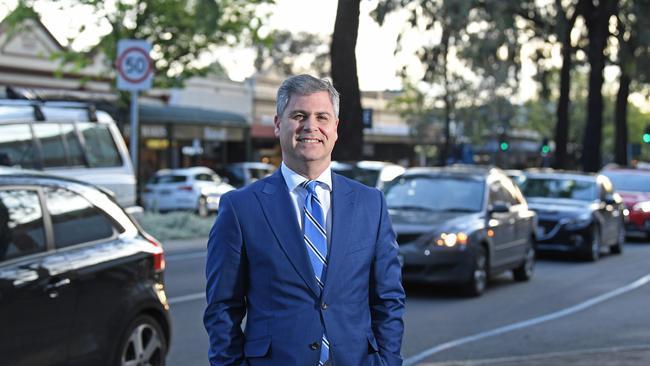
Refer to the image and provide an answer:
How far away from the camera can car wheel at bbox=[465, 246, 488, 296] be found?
43.3 ft

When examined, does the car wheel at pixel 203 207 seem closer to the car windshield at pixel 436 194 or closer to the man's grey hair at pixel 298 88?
the car windshield at pixel 436 194

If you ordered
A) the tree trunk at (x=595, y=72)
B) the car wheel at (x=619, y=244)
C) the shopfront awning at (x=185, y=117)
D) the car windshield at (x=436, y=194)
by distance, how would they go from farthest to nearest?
the shopfront awning at (x=185, y=117)
the tree trunk at (x=595, y=72)
the car wheel at (x=619, y=244)
the car windshield at (x=436, y=194)

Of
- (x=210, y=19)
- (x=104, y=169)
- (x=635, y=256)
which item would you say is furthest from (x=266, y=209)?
(x=210, y=19)

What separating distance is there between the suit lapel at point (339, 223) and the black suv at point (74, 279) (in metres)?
2.55

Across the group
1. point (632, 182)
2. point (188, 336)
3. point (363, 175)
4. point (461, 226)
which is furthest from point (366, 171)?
point (632, 182)

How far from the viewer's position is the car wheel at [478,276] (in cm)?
1319

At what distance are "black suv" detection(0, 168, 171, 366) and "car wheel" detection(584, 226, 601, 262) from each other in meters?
12.7

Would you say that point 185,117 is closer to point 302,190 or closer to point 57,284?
point 57,284

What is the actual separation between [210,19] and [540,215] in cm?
953

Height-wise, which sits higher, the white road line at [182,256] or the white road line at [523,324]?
the white road line at [523,324]

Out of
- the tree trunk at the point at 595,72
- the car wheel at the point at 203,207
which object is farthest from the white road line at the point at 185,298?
the tree trunk at the point at 595,72

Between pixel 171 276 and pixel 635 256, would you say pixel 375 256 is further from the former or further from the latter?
pixel 635 256

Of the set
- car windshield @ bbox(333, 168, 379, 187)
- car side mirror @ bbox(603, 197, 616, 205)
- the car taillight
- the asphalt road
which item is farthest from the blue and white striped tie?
car side mirror @ bbox(603, 197, 616, 205)

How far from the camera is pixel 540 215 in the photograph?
1900 centimetres
